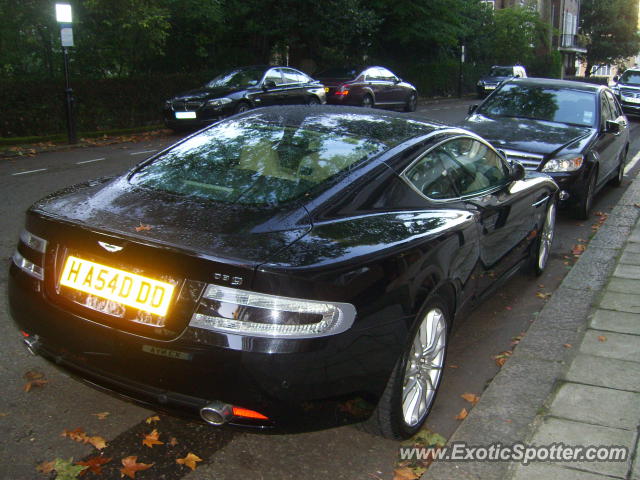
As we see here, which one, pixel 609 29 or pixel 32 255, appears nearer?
pixel 32 255

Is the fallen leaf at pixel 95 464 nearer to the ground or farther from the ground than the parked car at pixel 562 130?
nearer to the ground

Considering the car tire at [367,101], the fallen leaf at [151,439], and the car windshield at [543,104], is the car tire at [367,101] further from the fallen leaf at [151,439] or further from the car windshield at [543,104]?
the fallen leaf at [151,439]

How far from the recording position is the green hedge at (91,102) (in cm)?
1514

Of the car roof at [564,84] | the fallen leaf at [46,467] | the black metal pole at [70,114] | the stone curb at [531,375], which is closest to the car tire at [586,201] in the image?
the stone curb at [531,375]

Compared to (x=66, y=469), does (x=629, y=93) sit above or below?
above

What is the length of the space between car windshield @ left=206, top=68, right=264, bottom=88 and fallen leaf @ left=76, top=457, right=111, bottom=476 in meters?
14.7

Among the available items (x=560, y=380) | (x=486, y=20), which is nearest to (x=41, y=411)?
→ (x=560, y=380)

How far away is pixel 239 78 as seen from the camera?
682 inches

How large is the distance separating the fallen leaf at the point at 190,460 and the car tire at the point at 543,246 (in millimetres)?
3558

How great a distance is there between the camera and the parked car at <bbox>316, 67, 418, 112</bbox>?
21156 mm

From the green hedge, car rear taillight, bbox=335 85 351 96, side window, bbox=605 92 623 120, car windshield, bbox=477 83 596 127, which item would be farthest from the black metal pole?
side window, bbox=605 92 623 120

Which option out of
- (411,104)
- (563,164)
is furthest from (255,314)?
(411,104)

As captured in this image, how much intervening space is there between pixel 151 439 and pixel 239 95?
13987 millimetres

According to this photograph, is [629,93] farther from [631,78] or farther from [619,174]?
[619,174]
